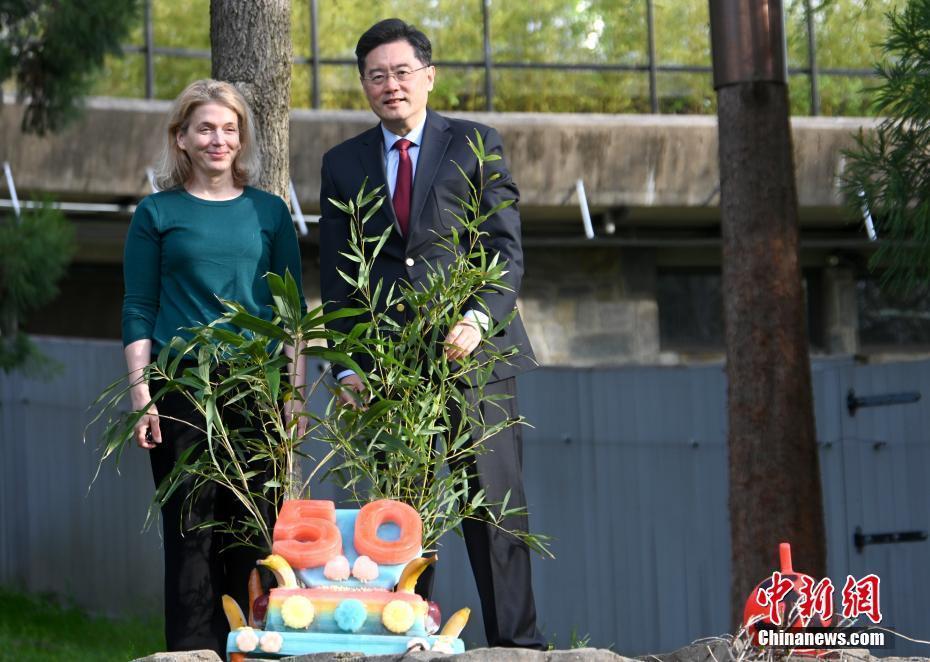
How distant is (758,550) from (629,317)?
6.83 meters

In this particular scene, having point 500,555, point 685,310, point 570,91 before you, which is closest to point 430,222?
point 500,555

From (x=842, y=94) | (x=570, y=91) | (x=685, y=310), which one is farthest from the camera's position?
(x=685, y=310)

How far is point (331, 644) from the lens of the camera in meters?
2.85

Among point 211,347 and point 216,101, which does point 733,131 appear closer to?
point 216,101

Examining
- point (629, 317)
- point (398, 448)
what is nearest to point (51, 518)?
point (629, 317)

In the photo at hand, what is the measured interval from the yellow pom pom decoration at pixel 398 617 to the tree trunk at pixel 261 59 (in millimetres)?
2104

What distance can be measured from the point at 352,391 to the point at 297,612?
0.50m

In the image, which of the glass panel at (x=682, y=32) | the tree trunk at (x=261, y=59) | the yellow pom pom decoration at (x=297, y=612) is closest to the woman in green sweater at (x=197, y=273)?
the yellow pom pom decoration at (x=297, y=612)

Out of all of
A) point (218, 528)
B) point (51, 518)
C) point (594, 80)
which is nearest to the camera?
point (218, 528)

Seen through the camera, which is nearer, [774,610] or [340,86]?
[774,610]

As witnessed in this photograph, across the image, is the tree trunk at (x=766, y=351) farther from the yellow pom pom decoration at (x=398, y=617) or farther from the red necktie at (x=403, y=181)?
the yellow pom pom decoration at (x=398, y=617)

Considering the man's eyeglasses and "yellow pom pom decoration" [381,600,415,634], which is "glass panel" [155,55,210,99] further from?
"yellow pom pom decoration" [381,600,415,634]

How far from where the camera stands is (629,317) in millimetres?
12094

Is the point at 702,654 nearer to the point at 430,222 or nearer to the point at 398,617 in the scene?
the point at 398,617
